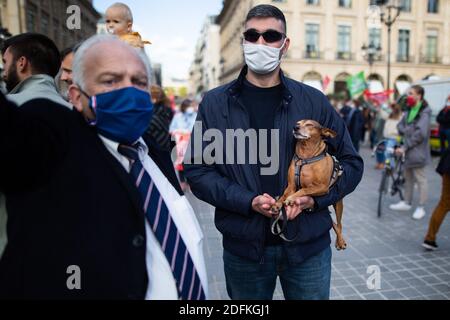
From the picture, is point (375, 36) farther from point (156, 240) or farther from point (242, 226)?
point (156, 240)

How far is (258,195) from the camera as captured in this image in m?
1.98

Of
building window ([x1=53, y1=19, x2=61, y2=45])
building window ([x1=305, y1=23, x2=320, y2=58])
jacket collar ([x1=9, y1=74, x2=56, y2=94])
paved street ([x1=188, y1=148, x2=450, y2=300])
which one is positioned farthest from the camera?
building window ([x1=305, y1=23, x2=320, y2=58])

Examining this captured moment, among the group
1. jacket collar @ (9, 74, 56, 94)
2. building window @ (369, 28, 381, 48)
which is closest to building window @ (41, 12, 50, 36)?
jacket collar @ (9, 74, 56, 94)

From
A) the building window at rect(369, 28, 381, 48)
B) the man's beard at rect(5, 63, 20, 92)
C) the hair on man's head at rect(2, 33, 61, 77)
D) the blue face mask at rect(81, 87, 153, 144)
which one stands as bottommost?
the blue face mask at rect(81, 87, 153, 144)

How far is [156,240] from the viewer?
135 centimetres

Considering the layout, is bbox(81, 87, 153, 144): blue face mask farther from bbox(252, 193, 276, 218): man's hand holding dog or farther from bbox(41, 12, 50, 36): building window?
bbox(41, 12, 50, 36): building window

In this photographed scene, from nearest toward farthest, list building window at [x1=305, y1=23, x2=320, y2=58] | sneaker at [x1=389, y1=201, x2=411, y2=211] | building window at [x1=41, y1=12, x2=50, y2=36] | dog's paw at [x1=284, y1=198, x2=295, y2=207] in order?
dog's paw at [x1=284, y1=198, x2=295, y2=207], sneaker at [x1=389, y1=201, x2=411, y2=211], building window at [x1=41, y1=12, x2=50, y2=36], building window at [x1=305, y1=23, x2=320, y2=58]

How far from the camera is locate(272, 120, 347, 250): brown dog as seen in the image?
1.97 m

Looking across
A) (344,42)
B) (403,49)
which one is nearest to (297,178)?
(344,42)

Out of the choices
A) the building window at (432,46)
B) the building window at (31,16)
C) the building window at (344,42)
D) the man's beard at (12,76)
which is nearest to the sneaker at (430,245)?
the man's beard at (12,76)

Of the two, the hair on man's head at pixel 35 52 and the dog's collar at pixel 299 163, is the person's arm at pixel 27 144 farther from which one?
the dog's collar at pixel 299 163

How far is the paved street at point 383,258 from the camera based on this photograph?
3.82 metres

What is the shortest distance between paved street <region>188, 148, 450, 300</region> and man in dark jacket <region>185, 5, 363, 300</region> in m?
1.79

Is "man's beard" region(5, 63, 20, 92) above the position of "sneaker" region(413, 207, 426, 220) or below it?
above
